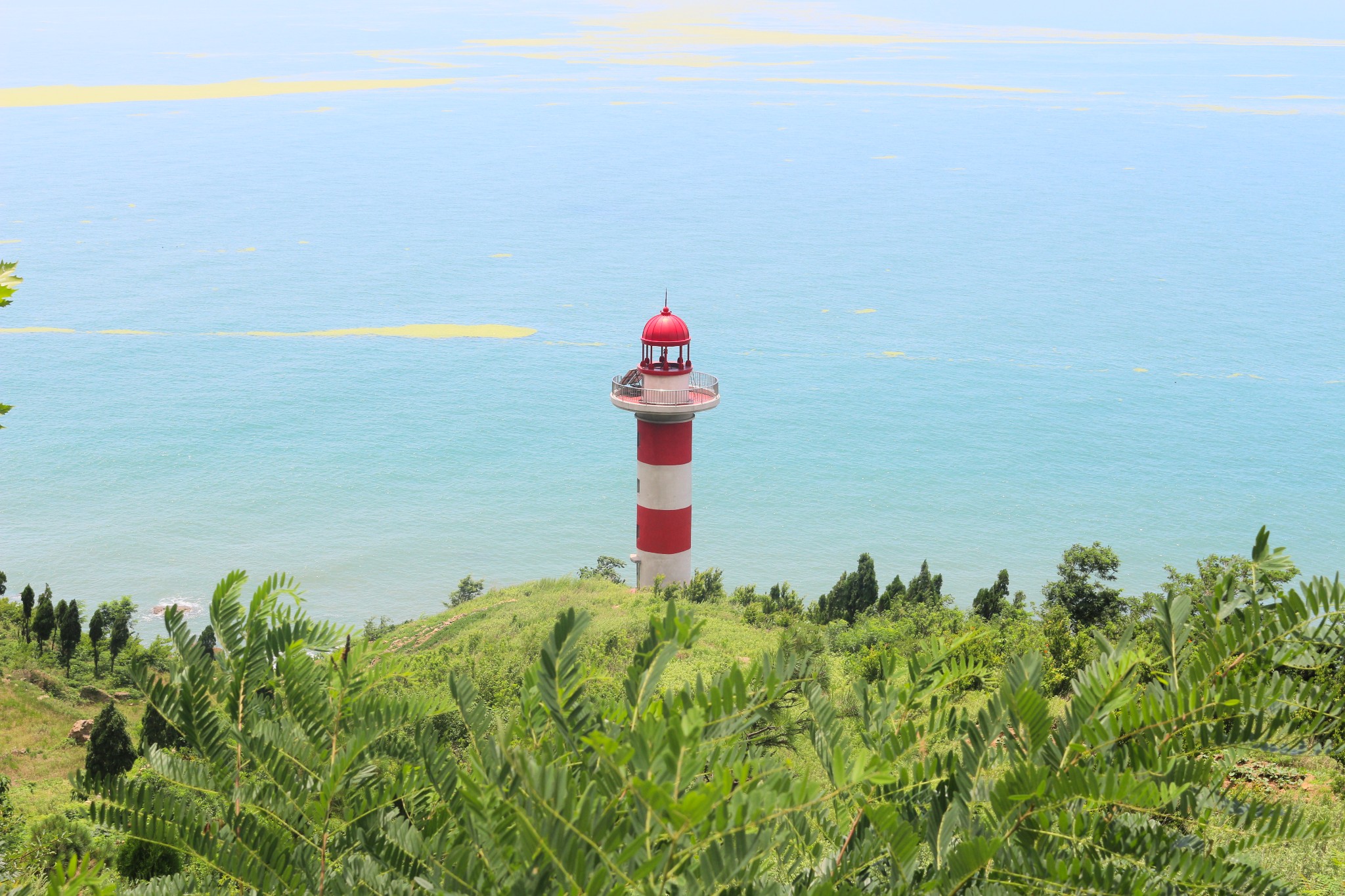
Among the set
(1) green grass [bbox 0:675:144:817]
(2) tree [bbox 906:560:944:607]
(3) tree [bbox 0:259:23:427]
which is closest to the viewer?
(3) tree [bbox 0:259:23:427]

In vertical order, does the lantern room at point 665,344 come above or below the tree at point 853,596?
above

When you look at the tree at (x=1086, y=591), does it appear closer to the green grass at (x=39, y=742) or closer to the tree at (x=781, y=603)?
the tree at (x=781, y=603)

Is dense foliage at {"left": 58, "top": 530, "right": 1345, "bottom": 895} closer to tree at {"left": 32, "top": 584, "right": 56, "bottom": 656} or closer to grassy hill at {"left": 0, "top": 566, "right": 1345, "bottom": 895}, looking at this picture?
grassy hill at {"left": 0, "top": 566, "right": 1345, "bottom": 895}

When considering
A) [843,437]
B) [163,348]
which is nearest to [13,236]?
[163,348]

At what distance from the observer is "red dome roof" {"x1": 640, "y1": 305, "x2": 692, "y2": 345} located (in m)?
31.5

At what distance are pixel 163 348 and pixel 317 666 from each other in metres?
87.9

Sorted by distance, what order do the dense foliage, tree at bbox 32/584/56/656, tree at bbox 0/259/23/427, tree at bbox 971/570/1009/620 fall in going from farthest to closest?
tree at bbox 971/570/1009/620
tree at bbox 32/584/56/656
tree at bbox 0/259/23/427
the dense foliage

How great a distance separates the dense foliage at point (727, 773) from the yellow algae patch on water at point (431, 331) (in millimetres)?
83877

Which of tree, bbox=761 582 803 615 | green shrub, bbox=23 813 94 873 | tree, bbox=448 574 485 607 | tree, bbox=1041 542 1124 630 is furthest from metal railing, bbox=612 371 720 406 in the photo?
green shrub, bbox=23 813 94 873

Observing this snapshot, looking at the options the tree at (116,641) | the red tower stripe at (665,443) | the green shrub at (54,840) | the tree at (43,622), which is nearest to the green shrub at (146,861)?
the green shrub at (54,840)

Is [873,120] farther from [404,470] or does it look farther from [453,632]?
[453,632]

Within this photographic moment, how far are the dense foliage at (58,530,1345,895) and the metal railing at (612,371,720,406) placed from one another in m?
23.7

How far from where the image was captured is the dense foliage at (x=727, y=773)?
16.5 feet

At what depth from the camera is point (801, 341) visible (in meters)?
87.4
